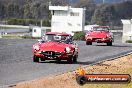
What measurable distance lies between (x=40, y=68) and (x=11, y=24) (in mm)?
129351

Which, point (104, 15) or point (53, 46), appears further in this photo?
point (104, 15)

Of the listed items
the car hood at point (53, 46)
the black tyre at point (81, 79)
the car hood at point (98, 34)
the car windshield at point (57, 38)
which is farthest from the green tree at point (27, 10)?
the black tyre at point (81, 79)

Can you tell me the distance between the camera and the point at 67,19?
11594 centimetres

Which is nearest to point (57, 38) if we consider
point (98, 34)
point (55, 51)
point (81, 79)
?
point (55, 51)

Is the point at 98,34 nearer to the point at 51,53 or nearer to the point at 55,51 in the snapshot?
the point at 55,51

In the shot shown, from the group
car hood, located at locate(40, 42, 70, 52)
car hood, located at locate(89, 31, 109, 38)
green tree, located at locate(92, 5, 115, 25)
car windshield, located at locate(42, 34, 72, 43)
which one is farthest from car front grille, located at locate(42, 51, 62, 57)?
green tree, located at locate(92, 5, 115, 25)

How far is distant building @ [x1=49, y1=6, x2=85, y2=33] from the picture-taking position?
373ft

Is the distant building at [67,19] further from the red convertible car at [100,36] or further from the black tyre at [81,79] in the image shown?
the black tyre at [81,79]

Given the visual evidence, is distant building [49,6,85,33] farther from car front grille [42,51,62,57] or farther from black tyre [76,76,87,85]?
black tyre [76,76,87,85]

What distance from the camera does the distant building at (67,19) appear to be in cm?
11356

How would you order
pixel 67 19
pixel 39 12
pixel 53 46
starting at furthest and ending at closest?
pixel 39 12
pixel 67 19
pixel 53 46

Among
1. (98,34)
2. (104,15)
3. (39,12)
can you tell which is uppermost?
(98,34)

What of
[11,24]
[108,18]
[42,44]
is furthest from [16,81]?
[108,18]

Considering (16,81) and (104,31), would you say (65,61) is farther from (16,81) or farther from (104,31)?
(104,31)
